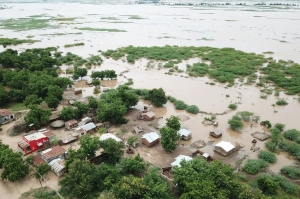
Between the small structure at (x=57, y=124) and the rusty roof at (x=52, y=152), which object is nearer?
the rusty roof at (x=52, y=152)

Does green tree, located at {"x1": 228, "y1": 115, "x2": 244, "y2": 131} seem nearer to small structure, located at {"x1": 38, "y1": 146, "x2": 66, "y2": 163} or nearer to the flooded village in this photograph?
the flooded village

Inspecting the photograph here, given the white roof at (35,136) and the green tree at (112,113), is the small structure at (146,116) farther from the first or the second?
the white roof at (35,136)

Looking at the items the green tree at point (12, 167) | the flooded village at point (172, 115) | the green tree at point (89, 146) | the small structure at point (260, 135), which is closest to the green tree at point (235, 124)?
the flooded village at point (172, 115)

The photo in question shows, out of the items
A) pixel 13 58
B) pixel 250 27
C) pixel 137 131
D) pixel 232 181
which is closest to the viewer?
pixel 232 181

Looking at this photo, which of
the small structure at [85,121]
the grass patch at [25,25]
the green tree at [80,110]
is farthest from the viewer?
the grass patch at [25,25]

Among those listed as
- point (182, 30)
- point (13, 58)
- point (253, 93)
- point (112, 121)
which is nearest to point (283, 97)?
point (253, 93)

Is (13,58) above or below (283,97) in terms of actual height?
above

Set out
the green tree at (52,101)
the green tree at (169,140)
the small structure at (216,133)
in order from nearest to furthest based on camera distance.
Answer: the green tree at (169,140), the small structure at (216,133), the green tree at (52,101)

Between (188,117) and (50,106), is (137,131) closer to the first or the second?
(188,117)
